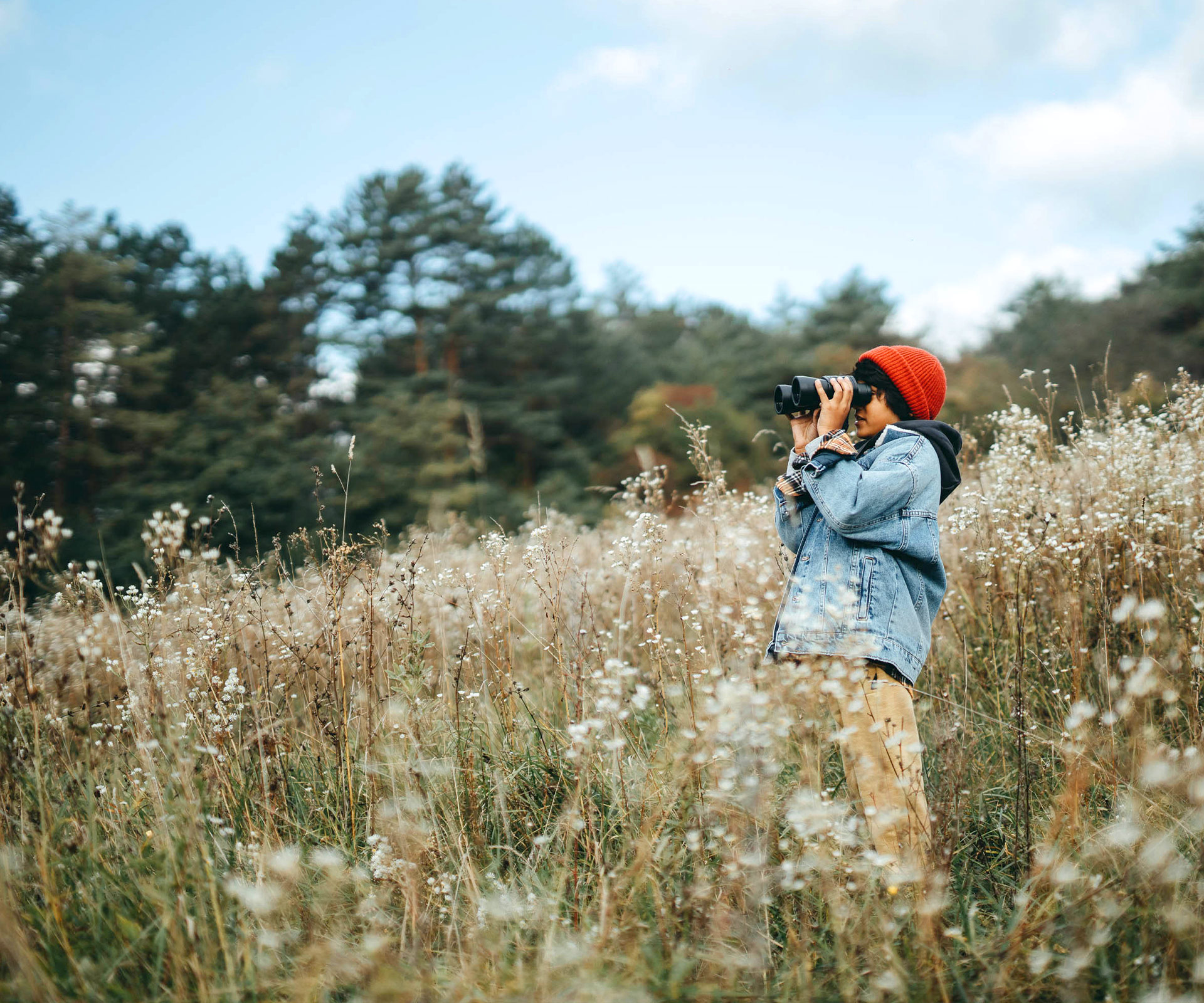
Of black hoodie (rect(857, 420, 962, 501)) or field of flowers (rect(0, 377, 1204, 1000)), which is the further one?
black hoodie (rect(857, 420, 962, 501))

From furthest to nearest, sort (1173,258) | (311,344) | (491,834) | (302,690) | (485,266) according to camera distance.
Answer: (1173,258) < (485,266) < (311,344) < (302,690) < (491,834)

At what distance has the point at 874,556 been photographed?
2193 millimetres

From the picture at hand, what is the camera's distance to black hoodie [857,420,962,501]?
2277 millimetres

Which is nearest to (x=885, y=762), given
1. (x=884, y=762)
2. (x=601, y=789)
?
(x=884, y=762)

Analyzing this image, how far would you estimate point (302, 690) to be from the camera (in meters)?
2.83

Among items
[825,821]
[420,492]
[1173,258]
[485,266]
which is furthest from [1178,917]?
[1173,258]

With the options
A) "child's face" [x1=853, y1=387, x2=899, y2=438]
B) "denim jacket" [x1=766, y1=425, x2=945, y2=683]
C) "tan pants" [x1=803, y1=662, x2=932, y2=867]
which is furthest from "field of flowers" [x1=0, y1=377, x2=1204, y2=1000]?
"child's face" [x1=853, y1=387, x2=899, y2=438]

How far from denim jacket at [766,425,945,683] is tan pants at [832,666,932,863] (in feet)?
0.29

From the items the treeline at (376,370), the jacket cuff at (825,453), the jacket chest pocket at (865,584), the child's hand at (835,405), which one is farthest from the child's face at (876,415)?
the treeline at (376,370)

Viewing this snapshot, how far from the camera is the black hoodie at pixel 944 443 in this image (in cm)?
228

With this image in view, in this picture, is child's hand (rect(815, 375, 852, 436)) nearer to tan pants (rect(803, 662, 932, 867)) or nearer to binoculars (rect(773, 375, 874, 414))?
binoculars (rect(773, 375, 874, 414))

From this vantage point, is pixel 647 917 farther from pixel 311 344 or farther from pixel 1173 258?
pixel 1173 258

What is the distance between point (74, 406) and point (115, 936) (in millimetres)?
17021

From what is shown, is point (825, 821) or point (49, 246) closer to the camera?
point (825, 821)
